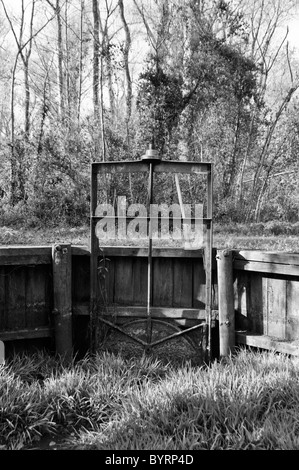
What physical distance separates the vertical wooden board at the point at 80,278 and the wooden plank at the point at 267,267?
177 cm

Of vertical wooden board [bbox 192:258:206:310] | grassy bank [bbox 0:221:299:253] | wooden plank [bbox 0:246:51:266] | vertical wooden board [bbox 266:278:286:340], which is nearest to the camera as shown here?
vertical wooden board [bbox 266:278:286:340]

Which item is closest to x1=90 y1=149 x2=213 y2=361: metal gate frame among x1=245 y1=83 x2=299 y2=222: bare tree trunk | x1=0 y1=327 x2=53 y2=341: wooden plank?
x1=0 y1=327 x2=53 y2=341: wooden plank

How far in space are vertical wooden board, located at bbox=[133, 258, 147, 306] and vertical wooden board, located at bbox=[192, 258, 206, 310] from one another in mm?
587

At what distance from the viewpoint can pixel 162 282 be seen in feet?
17.5

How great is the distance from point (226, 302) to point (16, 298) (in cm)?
Answer: 237

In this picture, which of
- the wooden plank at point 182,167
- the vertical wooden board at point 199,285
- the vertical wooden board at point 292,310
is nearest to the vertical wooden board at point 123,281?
the vertical wooden board at point 199,285

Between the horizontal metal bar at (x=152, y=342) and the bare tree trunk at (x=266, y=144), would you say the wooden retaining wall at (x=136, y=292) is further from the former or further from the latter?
the bare tree trunk at (x=266, y=144)

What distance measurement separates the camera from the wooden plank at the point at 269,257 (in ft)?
14.9

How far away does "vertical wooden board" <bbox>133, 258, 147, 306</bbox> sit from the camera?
533 centimetres

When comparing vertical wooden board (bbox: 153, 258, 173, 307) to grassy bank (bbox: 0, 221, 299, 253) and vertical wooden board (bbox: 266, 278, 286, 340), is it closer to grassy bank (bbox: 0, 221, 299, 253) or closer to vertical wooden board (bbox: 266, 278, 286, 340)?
grassy bank (bbox: 0, 221, 299, 253)

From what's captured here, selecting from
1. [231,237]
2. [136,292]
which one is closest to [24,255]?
[136,292]

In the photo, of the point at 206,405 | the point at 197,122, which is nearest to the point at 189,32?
the point at 197,122
